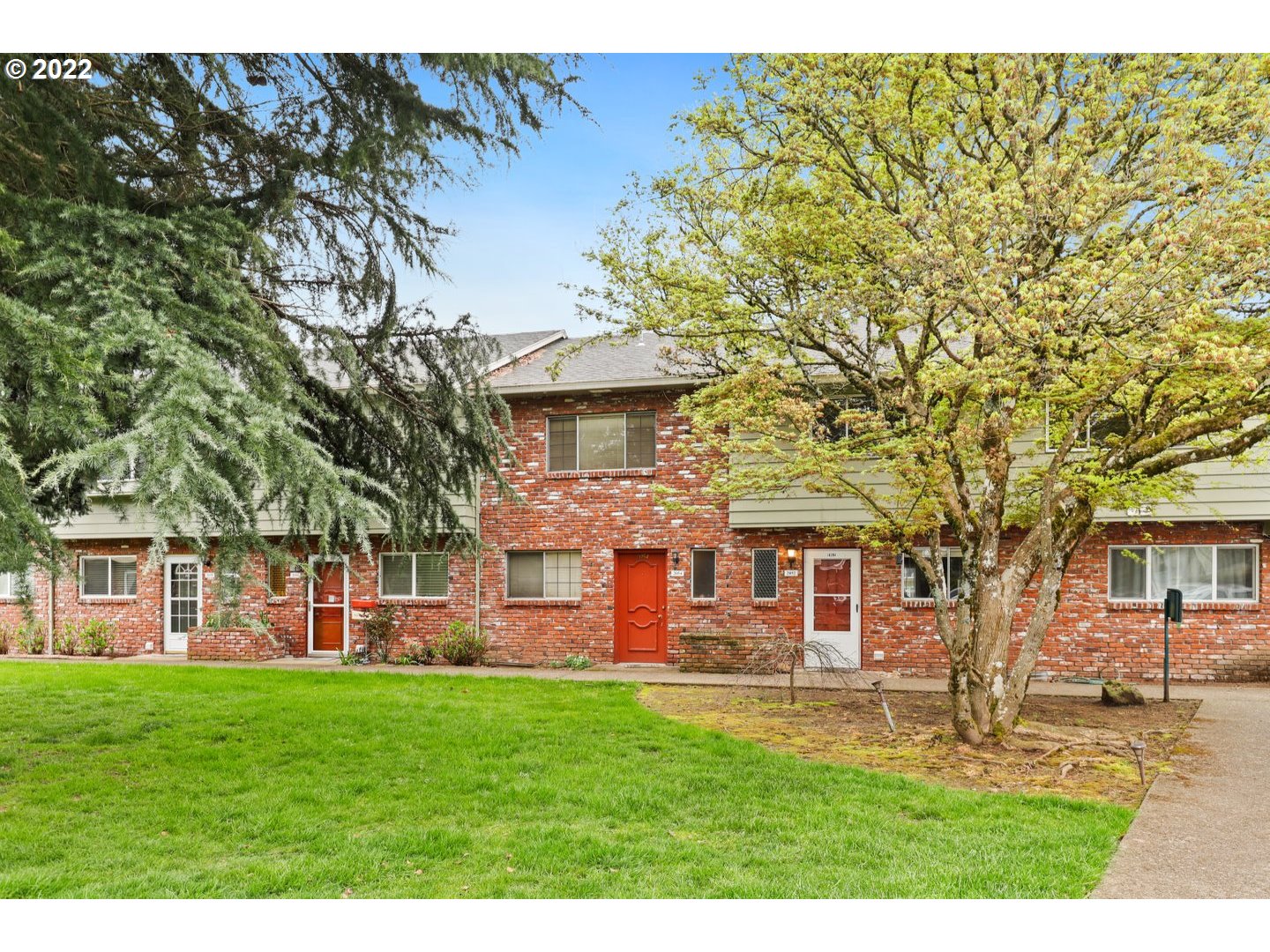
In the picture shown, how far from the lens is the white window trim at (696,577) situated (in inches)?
627

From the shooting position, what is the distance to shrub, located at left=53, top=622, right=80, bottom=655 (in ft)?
60.7

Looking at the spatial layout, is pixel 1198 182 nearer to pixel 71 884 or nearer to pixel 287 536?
pixel 287 536

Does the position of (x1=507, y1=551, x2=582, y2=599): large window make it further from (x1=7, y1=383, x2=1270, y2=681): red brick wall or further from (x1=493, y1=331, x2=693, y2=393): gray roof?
(x1=493, y1=331, x2=693, y2=393): gray roof

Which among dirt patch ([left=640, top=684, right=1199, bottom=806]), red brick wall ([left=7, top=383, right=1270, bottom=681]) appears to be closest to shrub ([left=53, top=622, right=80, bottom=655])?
red brick wall ([left=7, top=383, right=1270, bottom=681])

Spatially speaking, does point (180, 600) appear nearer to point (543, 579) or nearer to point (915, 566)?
point (543, 579)

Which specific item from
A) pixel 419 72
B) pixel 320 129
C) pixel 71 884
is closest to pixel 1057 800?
pixel 71 884

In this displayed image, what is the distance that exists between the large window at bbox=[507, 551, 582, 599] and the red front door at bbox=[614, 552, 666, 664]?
0.77 metres

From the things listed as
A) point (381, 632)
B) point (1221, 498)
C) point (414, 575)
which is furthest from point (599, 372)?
point (1221, 498)

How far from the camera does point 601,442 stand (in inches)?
652

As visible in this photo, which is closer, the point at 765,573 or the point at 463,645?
the point at 765,573

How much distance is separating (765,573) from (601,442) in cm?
352

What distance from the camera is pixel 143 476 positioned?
468 cm

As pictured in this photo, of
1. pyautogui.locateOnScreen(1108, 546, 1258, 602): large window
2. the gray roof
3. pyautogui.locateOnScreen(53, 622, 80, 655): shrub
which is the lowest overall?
pyautogui.locateOnScreen(53, 622, 80, 655): shrub

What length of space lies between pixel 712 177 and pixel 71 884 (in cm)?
781
